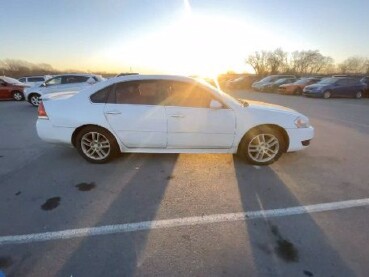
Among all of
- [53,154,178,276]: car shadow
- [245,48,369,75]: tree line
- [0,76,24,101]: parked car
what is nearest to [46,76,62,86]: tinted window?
[0,76,24,101]: parked car

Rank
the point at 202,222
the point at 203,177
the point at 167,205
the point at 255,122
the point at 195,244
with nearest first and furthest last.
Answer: the point at 195,244 < the point at 202,222 < the point at 167,205 < the point at 203,177 < the point at 255,122

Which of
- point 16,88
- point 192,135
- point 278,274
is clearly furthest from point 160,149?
point 16,88

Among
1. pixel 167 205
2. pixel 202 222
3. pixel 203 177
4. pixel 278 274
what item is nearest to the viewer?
pixel 278 274

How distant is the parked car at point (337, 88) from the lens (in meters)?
18.2

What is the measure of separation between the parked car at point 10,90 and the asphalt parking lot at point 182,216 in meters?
12.3

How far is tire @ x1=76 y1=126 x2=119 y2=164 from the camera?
14.7 feet

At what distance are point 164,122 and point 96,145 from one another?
127 cm

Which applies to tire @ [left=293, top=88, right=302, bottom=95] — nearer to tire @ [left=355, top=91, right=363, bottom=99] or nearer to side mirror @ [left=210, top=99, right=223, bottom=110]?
tire @ [left=355, top=91, right=363, bottom=99]

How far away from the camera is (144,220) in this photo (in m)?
3.00

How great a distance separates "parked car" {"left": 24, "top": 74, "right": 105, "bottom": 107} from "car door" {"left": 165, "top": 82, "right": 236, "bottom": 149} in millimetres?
9396

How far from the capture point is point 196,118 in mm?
4305

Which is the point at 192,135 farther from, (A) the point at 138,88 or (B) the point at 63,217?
(B) the point at 63,217

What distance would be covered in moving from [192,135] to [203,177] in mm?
715

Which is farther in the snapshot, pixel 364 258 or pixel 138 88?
pixel 138 88
